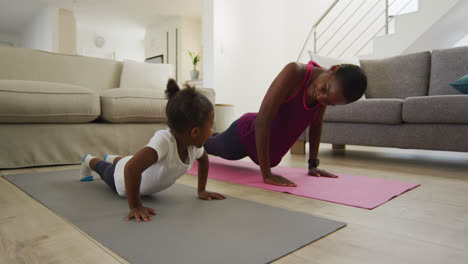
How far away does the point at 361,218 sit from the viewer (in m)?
0.99

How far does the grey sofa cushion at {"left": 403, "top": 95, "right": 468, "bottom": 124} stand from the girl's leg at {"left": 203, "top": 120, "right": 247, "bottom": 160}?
1228 mm

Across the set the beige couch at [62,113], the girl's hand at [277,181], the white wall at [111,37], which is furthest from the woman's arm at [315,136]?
the white wall at [111,37]

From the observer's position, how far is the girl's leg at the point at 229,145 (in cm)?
177

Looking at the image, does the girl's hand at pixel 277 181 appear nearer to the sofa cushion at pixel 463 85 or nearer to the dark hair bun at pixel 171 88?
the dark hair bun at pixel 171 88

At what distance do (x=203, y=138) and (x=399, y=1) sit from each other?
5.13 metres

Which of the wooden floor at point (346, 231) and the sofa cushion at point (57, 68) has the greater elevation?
the sofa cushion at point (57, 68)

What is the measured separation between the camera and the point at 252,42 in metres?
4.85

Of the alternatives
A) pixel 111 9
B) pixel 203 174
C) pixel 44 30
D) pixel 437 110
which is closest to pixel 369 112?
pixel 437 110

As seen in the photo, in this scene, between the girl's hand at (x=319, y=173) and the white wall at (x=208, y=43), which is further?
the white wall at (x=208, y=43)

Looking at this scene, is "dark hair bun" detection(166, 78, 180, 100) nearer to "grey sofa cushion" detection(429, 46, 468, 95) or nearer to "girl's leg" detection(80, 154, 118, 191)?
"girl's leg" detection(80, 154, 118, 191)

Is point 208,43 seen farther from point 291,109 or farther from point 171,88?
point 171,88

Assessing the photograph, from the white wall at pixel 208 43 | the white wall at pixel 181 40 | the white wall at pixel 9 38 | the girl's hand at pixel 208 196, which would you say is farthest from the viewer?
the white wall at pixel 9 38

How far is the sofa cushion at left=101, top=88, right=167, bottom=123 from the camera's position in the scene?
2.25m


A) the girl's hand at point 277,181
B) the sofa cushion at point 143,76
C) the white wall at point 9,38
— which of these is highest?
the white wall at point 9,38
